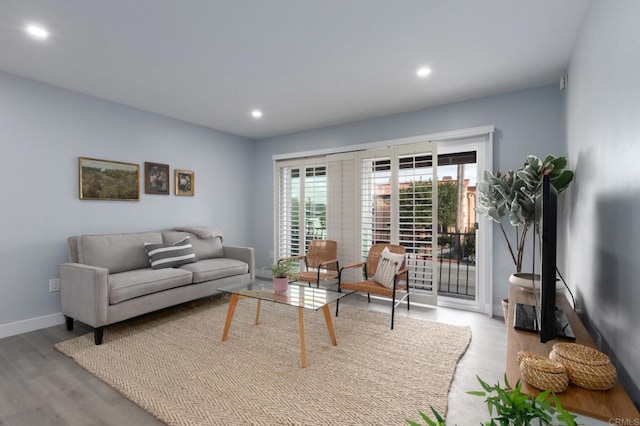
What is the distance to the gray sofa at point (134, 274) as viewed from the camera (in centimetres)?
287

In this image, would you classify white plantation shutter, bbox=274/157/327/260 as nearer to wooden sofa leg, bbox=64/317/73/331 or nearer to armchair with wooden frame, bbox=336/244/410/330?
armchair with wooden frame, bbox=336/244/410/330

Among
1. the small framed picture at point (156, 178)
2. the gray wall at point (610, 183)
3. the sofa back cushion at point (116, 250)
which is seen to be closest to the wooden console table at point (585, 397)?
the gray wall at point (610, 183)

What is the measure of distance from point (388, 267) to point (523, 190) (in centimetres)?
150

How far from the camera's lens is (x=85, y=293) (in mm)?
2893

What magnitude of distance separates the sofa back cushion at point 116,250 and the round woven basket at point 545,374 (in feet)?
12.4

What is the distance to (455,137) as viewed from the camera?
3811 millimetres

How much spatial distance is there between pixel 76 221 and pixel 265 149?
9.79 feet

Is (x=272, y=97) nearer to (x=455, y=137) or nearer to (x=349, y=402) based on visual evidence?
(x=455, y=137)

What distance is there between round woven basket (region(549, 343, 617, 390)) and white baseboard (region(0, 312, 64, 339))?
14.1ft

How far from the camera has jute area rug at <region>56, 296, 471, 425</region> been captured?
1.90 m

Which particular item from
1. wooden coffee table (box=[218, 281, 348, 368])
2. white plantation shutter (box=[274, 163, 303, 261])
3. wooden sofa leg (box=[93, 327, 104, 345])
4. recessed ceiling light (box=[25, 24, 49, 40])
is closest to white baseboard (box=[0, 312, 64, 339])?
wooden sofa leg (box=[93, 327, 104, 345])

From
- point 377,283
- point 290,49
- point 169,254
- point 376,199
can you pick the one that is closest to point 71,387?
point 169,254

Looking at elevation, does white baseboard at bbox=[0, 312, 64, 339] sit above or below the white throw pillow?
below

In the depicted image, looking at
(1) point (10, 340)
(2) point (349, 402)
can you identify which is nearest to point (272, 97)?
(2) point (349, 402)
